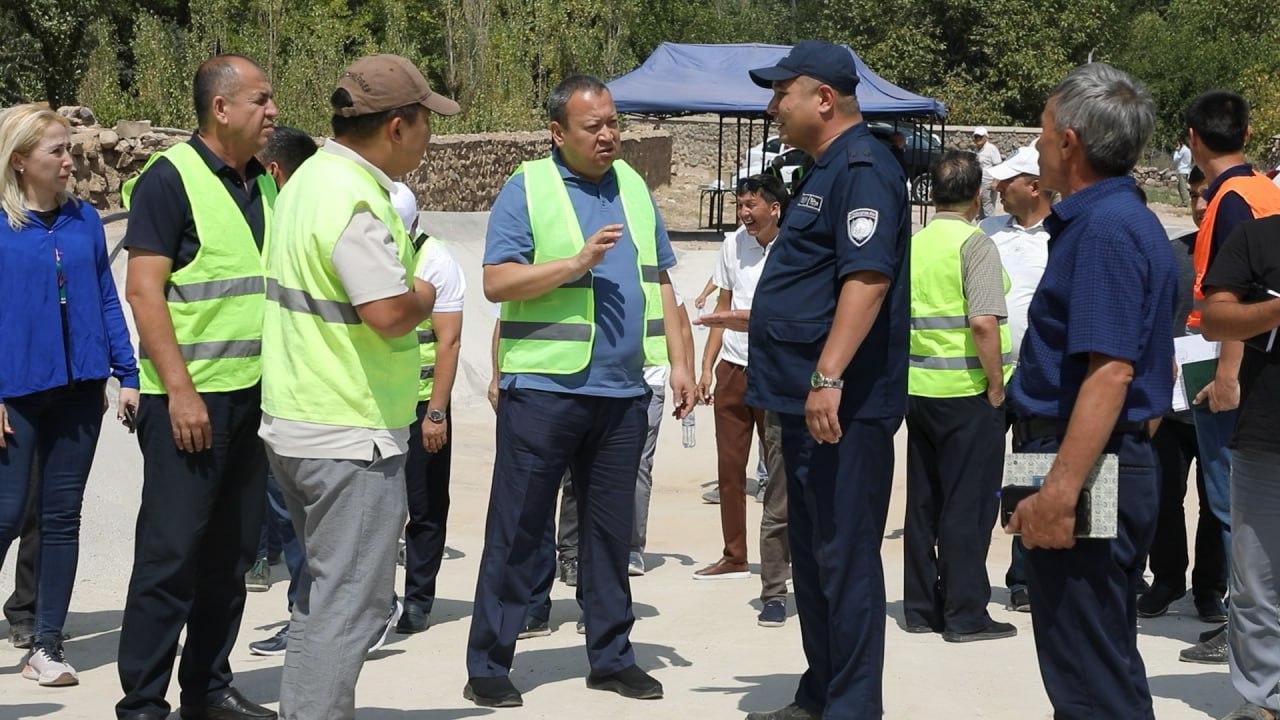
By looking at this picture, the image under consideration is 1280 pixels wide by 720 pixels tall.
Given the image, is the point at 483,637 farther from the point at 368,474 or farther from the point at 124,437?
the point at 124,437

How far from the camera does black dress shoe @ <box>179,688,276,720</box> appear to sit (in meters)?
4.75

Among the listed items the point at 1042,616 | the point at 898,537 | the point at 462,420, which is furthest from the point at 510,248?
the point at 462,420

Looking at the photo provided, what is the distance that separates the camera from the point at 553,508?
211 inches

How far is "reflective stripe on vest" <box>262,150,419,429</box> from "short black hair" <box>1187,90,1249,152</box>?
3.05 metres

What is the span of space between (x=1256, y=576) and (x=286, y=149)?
159 inches

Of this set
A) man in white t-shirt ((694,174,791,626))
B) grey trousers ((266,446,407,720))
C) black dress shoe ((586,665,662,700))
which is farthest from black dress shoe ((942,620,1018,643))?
grey trousers ((266,446,407,720))

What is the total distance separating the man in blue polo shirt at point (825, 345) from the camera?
176 inches

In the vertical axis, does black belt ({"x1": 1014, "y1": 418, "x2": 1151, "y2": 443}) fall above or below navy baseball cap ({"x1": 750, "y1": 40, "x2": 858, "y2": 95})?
below

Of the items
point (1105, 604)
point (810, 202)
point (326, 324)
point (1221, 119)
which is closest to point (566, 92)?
point (810, 202)

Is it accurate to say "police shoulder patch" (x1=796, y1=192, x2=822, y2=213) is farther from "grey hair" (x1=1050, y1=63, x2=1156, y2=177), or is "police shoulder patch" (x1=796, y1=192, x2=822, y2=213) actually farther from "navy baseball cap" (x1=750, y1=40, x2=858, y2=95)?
"grey hair" (x1=1050, y1=63, x2=1156, y2=177)

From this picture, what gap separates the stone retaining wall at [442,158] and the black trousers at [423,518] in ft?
29.4

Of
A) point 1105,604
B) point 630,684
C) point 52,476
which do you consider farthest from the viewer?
point 52,476

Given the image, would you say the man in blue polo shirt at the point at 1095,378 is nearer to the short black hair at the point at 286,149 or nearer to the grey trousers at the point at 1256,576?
the grey trousers at the point at 1256,576

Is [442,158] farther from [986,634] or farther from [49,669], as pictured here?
[49,669]
